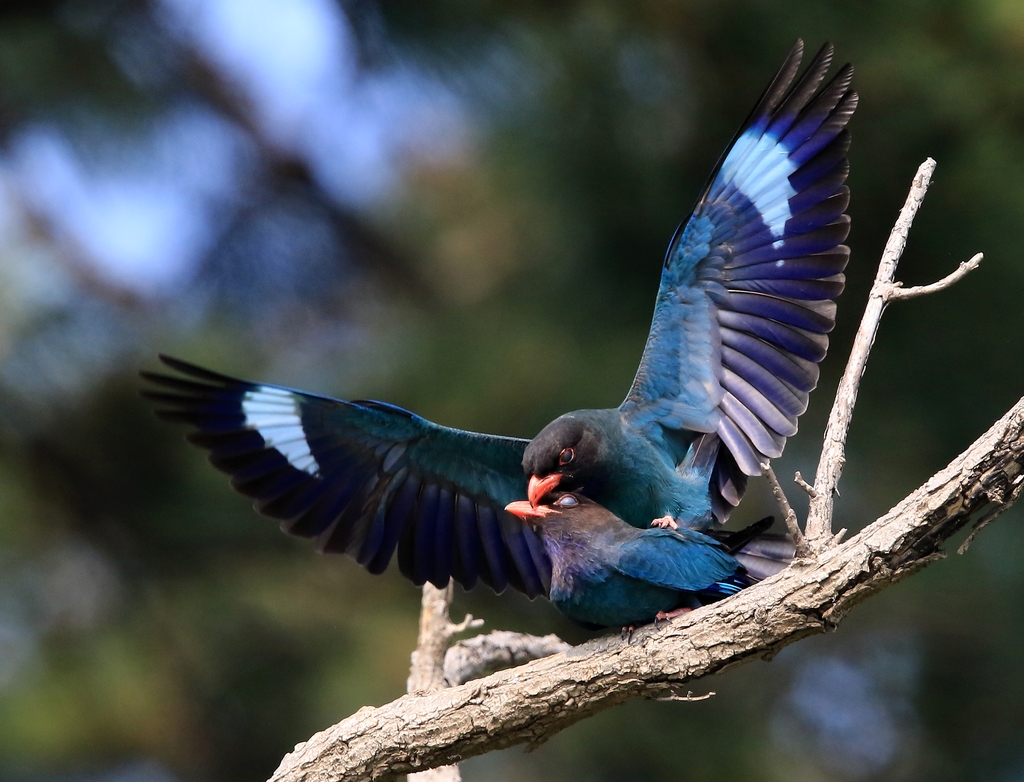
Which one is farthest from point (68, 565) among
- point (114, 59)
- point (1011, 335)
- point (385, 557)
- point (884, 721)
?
point (1011, 335)

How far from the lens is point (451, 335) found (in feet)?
22.9

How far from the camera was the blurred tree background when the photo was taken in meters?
5.41

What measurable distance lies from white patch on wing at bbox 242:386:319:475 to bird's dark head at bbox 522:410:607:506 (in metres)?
0.85

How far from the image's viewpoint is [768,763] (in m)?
6.91

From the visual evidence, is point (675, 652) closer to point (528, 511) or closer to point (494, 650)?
point (528, 511)

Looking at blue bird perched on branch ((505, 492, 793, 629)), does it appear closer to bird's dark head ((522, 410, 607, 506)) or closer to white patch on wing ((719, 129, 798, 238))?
bird's dark head ((522, 410, 607, 506))

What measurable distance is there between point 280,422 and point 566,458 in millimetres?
1061

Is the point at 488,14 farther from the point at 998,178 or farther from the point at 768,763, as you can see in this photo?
the point at 768,763

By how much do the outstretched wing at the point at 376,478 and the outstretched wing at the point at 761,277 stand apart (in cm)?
68

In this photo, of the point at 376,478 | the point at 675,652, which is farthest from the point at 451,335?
the point at 675,652

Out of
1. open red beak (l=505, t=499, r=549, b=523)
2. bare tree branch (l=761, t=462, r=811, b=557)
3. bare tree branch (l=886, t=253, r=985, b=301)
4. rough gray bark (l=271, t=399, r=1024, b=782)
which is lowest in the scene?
rough gray bark (l=271, t=399, r=1024, b=782)

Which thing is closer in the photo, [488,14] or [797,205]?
[797,205]

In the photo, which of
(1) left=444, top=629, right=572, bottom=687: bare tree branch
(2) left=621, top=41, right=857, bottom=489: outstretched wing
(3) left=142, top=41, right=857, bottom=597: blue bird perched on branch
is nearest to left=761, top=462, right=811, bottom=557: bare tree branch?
(3) left=142, top=41, right=857, bottom=597: blue bird perched on branch

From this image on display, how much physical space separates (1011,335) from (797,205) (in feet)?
6.95
